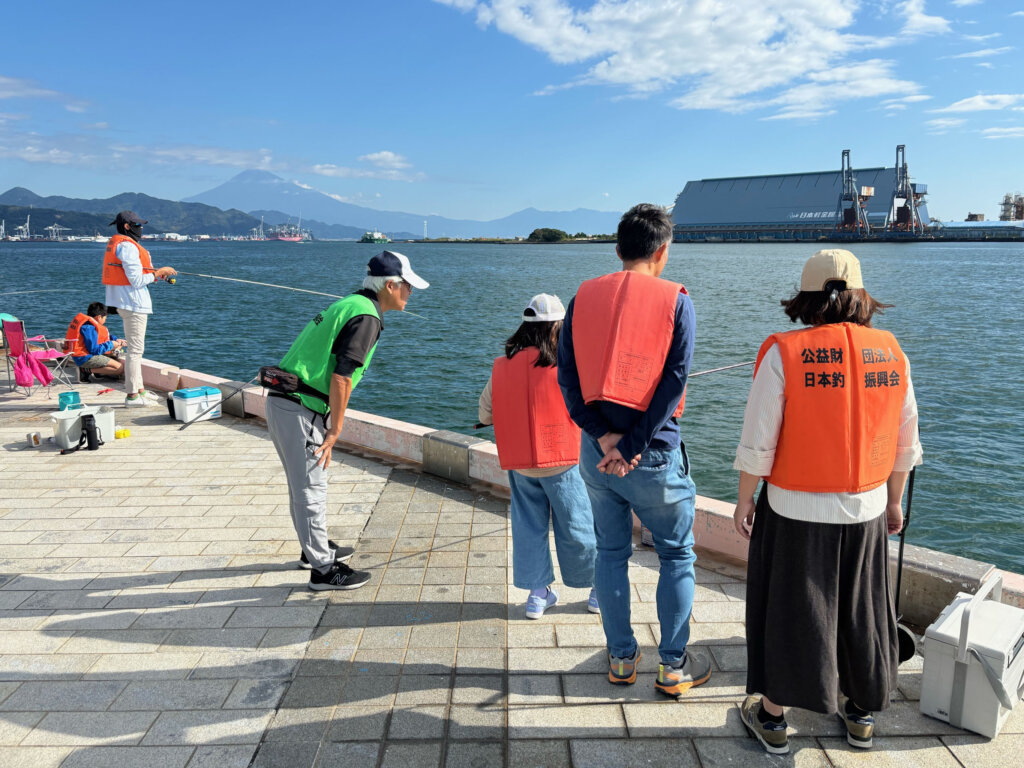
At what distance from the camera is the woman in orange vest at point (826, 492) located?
90.3 inches

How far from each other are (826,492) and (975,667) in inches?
38.6

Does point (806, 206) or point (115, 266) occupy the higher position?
point (806, 206)

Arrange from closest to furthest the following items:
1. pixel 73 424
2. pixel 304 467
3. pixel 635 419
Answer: pixel 635 419, pixel 304 467, pixel 73 424

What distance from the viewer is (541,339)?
3277mm

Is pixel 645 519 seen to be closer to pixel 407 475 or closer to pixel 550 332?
pixel 550 332

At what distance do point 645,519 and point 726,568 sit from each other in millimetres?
1615

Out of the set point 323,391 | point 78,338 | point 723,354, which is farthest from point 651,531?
point 723,354

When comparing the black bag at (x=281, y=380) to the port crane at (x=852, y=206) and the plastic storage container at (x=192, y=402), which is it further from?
the port crane at (x=852, y=206)

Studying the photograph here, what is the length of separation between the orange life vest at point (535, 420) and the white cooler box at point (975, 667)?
167cm

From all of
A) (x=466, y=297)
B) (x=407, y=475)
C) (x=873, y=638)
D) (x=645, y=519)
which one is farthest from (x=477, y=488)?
(x=466, y=297)

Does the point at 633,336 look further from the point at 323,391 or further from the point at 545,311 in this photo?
the point at 323,391

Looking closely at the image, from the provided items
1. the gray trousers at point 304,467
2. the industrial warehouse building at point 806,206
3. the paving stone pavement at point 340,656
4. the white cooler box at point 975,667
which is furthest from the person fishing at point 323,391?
the industrial warehouse building at point 806,206

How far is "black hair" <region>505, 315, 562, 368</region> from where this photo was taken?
3.26m

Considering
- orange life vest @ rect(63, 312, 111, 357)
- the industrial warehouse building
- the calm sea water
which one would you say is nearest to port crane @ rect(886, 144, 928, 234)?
the industrial warehouse building
